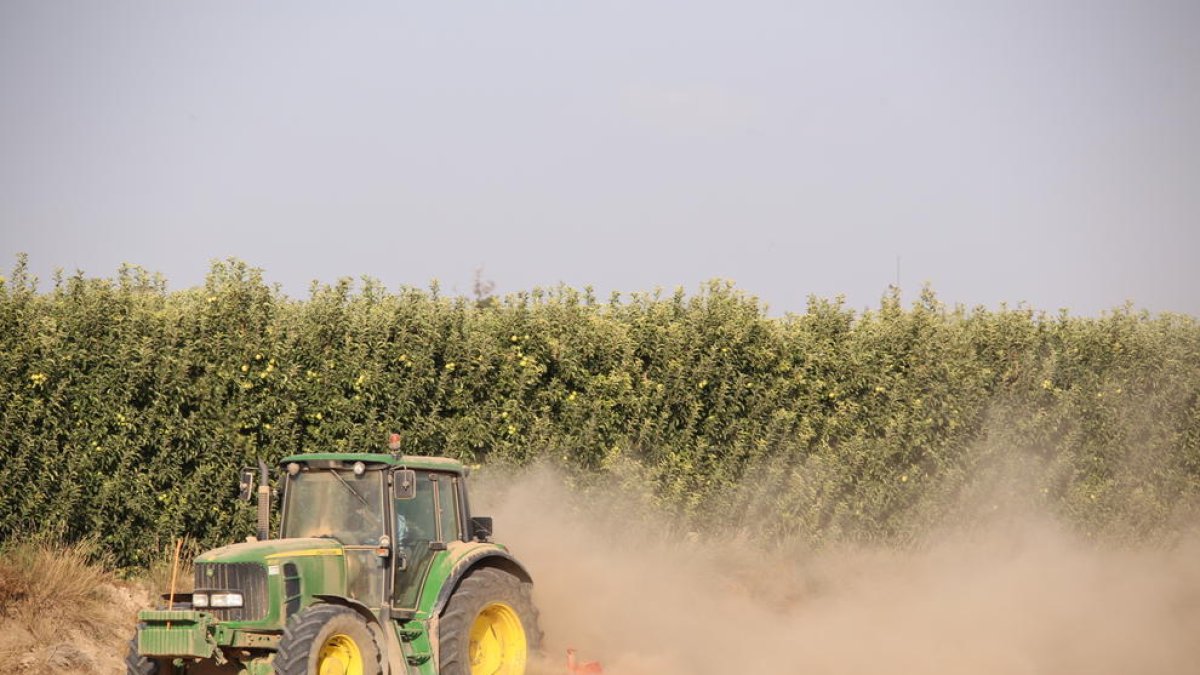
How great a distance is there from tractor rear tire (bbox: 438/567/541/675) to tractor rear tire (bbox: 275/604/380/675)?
0.96 m

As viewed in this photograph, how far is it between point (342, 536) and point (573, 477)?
5.39 metres

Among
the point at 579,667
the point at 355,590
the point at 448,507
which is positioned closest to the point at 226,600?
the point at 355,590

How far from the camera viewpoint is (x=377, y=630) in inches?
422

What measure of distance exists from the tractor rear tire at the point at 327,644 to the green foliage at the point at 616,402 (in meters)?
4.17

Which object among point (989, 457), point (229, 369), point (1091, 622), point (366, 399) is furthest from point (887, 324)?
point (229, 369)

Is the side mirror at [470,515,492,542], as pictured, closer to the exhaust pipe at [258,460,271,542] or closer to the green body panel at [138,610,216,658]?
the exhaust pipe at [258,460,271,542]

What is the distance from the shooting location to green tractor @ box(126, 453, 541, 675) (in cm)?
1008

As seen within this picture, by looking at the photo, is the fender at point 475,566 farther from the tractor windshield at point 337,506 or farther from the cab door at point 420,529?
the tractor windshield at point 337,506

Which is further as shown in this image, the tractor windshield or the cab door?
the cab door

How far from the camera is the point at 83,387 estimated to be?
13.4 metres

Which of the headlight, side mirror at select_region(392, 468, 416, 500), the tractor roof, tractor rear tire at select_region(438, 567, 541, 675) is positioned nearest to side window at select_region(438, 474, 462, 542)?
the tractor roof

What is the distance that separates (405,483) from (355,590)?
1034 mm

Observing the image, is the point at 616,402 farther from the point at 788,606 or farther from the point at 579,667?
the point at 579,667

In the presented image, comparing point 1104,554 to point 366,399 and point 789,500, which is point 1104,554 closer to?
point 789,500
